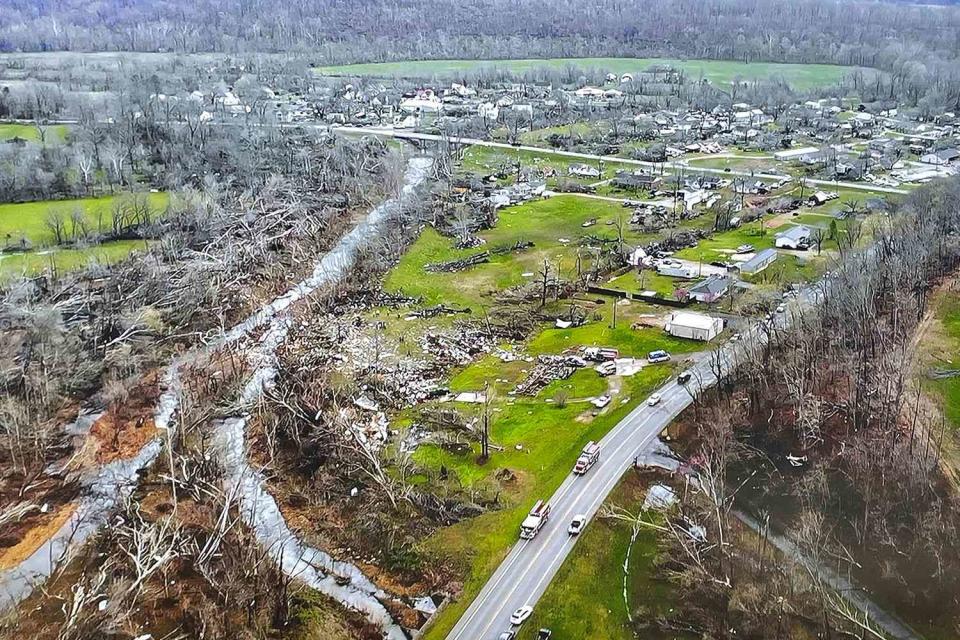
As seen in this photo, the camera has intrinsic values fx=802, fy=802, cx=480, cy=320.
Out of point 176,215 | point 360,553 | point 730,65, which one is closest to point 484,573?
point 360,553

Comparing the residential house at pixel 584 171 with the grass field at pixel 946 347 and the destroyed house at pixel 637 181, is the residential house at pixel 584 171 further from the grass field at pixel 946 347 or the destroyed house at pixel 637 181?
the grass field at pixel 946 347

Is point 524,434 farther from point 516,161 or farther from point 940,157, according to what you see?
point 940,157

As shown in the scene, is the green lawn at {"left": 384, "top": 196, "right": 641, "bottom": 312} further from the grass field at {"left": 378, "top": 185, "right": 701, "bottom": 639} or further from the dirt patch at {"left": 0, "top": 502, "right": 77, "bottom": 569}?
the dirt patch at {"left": 0, "top": 502, "right": 77, "bottom": 569}

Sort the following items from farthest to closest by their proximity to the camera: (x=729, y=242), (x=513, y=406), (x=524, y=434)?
(x=729, y=242)
(x=513, y=406)
(x=524, y=434)

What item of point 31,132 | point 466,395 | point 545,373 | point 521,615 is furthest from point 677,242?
point 31,132

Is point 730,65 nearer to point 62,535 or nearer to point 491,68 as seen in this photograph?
point 491,68

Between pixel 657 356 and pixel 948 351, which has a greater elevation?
pixel 948 351

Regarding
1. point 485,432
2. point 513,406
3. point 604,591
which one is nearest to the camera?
point 604,591
